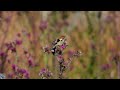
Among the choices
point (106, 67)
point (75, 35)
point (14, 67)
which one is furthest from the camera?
point (75, 35)

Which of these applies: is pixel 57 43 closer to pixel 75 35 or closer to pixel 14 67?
pixel 14 67

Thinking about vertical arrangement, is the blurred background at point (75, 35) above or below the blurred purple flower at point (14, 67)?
above

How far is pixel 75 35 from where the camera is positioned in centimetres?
433

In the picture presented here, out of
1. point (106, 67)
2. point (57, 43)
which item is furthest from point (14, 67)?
point (106, 67)

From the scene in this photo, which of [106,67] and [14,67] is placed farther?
[106,67]

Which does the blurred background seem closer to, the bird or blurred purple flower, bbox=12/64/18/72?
blurred purple flower, bbox=12/64/18/72

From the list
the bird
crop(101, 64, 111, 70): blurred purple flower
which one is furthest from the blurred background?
the bird

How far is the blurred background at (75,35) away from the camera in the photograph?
367 centimetres

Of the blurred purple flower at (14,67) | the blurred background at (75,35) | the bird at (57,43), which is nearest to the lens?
the bird at (57,43)

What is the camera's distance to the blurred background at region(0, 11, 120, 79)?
3670 mm

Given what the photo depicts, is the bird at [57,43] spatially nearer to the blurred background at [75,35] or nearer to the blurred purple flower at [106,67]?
the blurred background at [75,35]

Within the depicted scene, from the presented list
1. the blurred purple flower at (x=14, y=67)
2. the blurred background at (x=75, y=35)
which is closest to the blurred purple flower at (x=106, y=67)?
the blurred background at (x=75, y=35)

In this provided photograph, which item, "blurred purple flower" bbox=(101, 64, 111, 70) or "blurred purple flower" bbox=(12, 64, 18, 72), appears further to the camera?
"blurred purple flower" bbox=(101, 64, 111, 70)

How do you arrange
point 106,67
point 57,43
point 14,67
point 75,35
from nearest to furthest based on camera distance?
point 57,43 < point 14,67 < point 106,67 < point 75,35
